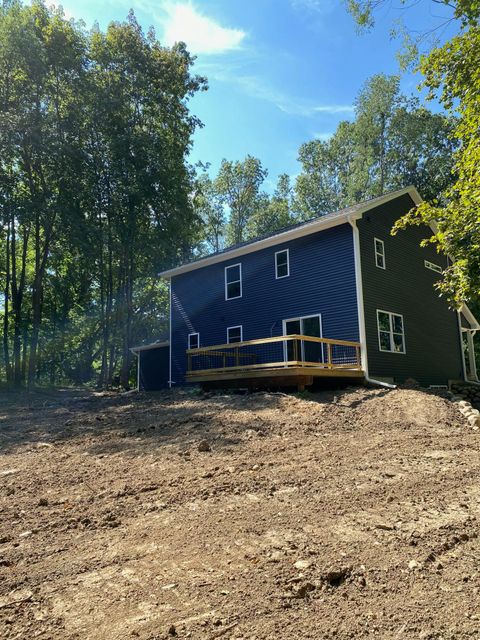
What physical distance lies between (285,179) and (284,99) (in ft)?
53.3

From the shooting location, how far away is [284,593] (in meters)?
2.44

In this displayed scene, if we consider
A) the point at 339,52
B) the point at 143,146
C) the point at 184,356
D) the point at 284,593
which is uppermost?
the point at 143,146

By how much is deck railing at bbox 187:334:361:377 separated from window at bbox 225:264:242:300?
6.65ft

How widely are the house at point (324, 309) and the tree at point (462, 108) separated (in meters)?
3.29

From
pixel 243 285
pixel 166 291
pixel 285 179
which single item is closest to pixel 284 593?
pixel 243 285

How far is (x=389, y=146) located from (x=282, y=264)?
18.5m

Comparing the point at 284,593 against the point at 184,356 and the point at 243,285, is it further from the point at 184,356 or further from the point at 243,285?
the point at 184,356

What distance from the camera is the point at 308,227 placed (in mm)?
12688

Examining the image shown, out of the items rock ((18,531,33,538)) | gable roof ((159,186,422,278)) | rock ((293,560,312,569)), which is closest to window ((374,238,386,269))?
gable roof ((159,186,422,278))

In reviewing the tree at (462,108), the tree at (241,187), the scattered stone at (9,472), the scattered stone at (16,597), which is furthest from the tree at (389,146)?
the scattered stone at (16,597)

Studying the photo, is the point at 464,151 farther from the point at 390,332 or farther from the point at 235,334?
the point at 235,334

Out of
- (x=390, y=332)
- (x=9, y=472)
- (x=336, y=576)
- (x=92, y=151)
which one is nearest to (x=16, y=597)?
(x=336, y=576)

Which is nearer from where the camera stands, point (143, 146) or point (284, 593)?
point (284, 593)

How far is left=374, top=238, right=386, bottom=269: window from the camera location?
1302cm
